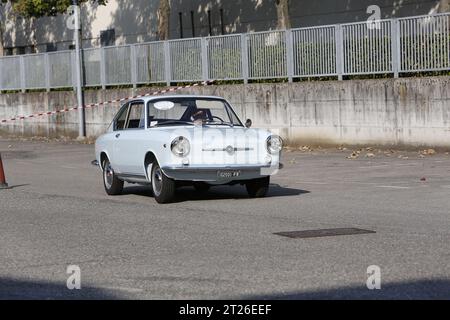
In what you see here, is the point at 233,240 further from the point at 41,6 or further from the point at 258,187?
the point at 41,6

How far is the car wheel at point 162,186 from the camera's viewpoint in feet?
51.3

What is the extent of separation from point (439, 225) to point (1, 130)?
2972 cm

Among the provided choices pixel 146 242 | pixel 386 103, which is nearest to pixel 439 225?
pixel 146 242

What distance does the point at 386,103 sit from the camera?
24.9 m

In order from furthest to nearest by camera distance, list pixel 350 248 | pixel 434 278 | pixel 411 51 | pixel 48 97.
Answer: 1. pixel 48 97
2. pixel 411 51
3. pixel 350 248
4. pixel 434 278

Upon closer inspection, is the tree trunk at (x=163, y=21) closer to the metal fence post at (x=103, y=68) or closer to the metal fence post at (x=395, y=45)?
the metal fence post at (x=103, y=68)

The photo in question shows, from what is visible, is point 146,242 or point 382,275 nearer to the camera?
point 382,275

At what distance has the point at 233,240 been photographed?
1158 centimetres

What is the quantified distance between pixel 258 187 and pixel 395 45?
982cm

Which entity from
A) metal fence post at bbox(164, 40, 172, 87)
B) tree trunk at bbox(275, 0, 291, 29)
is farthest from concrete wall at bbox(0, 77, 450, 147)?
tree trunk at bbox(275, 0, 291, 29)

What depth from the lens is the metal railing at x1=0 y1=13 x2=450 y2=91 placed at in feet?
81.3

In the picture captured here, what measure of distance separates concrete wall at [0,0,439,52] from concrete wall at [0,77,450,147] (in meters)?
8.24

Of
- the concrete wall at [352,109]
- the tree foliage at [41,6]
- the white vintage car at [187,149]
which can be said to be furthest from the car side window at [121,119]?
the tree foliage at [41,6]
